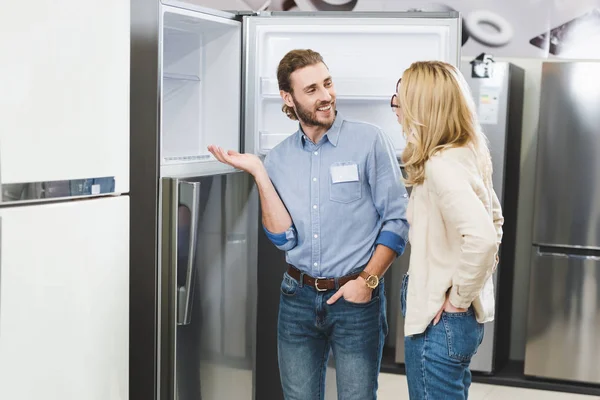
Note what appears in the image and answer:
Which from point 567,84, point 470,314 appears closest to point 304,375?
point 470,314

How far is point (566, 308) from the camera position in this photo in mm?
4527

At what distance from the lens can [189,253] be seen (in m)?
2.56

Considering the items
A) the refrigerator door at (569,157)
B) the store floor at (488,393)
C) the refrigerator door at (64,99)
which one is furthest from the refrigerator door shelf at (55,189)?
the refrigerator door at (569,157)

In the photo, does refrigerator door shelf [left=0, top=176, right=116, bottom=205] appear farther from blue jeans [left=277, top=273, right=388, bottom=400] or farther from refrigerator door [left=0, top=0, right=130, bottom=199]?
blue jeans [left=277, top=273, right=388, bottom=400]

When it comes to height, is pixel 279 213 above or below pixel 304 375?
above

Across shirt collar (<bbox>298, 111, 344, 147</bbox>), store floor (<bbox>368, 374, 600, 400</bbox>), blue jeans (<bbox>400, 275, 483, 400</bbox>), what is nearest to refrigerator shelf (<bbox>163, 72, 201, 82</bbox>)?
shirt collar (<bbox>298, 111, 344, 147</bbox>)

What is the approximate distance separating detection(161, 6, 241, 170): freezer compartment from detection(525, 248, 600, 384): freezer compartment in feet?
7.34

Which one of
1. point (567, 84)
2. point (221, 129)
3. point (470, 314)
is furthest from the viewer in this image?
point (567, 84)

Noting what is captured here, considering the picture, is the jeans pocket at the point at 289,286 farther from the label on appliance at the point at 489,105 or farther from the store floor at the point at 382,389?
the label on appliance at the point at 489,105

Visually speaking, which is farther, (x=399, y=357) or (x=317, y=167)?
→ (x=399, y=357)

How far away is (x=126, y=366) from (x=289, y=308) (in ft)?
1.66

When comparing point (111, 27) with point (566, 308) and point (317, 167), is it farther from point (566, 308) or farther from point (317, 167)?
point (566, 308)

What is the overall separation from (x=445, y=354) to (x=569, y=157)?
2556 mm

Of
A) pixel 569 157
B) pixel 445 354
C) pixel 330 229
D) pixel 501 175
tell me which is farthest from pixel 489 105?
pixel 445 354
